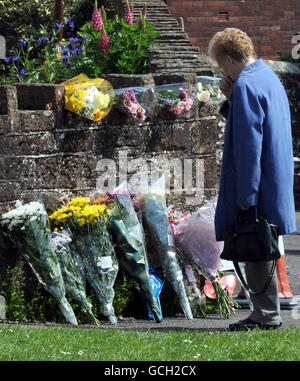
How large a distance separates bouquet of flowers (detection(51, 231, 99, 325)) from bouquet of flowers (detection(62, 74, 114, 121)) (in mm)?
961

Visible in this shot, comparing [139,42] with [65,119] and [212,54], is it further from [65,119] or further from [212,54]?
[212,54]

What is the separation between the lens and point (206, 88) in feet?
23.7

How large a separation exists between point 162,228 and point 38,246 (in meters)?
0.97

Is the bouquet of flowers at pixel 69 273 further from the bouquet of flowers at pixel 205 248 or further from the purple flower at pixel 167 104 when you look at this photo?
the purple flower at pixel 167 104

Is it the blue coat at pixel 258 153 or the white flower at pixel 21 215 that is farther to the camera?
the white flower at pixel 21 215

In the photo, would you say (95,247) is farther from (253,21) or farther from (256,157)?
(253,21)

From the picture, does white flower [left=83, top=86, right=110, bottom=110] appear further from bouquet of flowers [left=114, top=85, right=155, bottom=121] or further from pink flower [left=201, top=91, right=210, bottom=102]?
pink flower [left=201, top=91, right=210, bottom=102]

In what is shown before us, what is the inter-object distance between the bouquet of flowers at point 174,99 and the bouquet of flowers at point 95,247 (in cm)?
122

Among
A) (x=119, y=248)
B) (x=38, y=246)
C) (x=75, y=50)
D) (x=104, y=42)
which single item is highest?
(x=104, y=42)

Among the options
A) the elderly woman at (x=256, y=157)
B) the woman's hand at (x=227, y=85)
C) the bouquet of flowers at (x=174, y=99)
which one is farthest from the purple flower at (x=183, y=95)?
the elderly woman at (x=256, y=157)

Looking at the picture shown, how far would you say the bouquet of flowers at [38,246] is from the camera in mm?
5848

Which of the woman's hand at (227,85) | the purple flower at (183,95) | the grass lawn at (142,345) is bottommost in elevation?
the grass lawn at (142,345)

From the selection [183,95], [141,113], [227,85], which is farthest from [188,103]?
[227,85]

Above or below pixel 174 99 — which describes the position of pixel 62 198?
below
